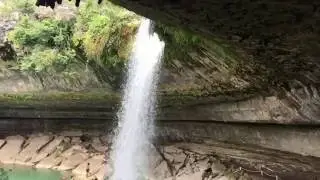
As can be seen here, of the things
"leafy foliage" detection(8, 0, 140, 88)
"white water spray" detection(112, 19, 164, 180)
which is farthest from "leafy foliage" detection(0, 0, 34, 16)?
"white water spray" detection(112, 19, 164, 180)

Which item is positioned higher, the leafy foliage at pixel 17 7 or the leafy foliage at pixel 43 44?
the leafy foliage at pixel 17 7

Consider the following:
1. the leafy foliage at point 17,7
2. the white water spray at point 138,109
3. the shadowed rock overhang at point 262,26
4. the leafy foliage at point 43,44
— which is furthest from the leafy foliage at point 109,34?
the shadowed rock overhang at point 262,26

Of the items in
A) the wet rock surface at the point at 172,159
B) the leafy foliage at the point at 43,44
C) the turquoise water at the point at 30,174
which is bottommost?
the turquoise water at the point at 30,174

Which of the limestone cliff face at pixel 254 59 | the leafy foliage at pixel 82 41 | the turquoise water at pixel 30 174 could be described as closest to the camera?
the limestone cliff face at pixel 254 59

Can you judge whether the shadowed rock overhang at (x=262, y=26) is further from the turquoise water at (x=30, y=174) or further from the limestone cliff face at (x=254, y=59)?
the turquoise water at (x=30, y=174)

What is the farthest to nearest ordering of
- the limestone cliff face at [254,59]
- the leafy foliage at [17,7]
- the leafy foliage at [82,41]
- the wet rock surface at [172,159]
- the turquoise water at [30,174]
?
the leafy foliage at [17,7] < the turquoise water at [30,174] < the leafy foliage at [82,41] < the wet rock surface at [172,159] < the limestone cliff face at [254,59]

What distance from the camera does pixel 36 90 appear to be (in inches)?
546

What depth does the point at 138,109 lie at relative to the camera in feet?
38.7

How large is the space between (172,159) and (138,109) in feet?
4.97

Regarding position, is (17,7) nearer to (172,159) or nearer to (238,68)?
(172,159)

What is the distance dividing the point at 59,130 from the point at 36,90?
164 centimetres

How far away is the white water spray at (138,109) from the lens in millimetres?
10539

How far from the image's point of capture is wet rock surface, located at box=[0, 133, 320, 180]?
10.1 m

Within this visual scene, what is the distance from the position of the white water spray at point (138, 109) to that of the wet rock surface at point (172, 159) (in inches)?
12.6
